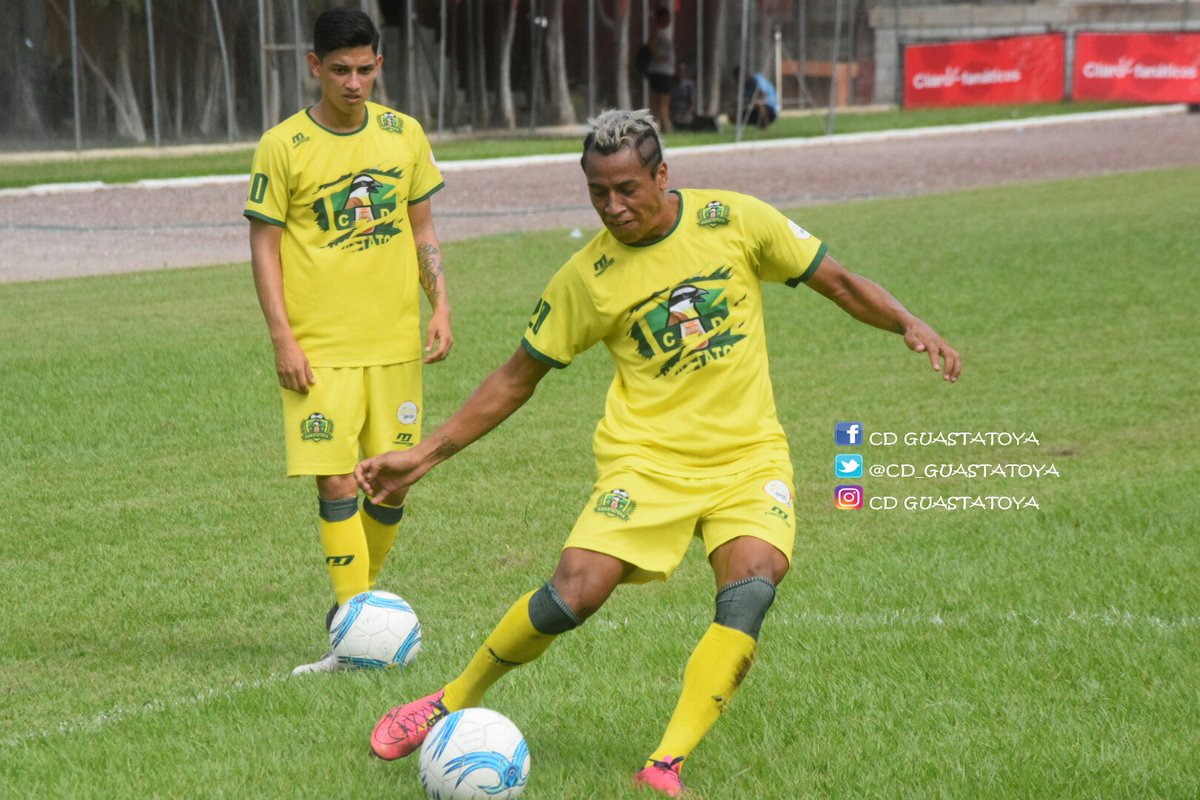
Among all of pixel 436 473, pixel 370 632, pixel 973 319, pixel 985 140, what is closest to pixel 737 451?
pixel 370 632

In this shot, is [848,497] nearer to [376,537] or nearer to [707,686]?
[376,537]

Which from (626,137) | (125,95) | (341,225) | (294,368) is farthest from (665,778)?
(125,95)

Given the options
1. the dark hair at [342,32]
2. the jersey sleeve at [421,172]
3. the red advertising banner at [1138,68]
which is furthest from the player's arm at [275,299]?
the red advertising banner at [1138,68]

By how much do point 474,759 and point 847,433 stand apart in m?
5.59

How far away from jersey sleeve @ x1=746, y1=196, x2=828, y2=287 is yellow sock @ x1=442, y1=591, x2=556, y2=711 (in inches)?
46.6

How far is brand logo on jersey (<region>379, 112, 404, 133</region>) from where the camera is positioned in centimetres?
597

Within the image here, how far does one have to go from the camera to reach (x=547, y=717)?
4.99 metres

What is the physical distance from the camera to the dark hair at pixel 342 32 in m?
5.59

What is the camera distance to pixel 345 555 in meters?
5.96

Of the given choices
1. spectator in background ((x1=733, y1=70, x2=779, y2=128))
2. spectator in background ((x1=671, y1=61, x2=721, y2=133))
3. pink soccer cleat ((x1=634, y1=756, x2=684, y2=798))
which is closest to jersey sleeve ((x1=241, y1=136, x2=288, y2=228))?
pink soccer cleat ((x1=634, y1=756, x2=684, y2=798))

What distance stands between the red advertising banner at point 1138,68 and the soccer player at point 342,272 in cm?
3608

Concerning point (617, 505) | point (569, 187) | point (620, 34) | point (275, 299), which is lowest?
point (569, 187)

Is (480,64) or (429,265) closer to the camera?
(429,265)

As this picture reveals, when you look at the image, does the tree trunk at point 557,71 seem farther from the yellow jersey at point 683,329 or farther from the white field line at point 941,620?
the yellow jersey at point 683,329
